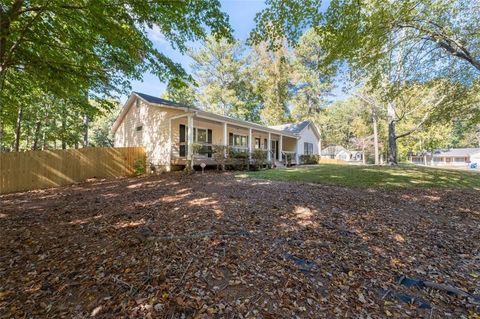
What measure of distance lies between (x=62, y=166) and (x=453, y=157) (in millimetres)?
70730

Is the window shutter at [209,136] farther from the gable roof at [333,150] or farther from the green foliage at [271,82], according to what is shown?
the gable roof at [333,150]

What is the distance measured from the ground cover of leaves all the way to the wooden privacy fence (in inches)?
177

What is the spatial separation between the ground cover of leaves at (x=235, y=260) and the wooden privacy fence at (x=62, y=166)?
4508 millimetres

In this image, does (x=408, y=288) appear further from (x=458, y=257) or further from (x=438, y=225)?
(x=438, y=225)

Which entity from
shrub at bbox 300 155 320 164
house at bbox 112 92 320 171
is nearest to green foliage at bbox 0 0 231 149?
house at bbox 112 92 320 171

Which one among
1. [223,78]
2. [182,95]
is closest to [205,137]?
[182,95]

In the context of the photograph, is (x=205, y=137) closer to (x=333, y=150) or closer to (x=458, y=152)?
(x=333, y=150)

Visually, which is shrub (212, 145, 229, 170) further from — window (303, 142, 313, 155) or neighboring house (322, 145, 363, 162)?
neighboring house (322, 145, 363, 162)

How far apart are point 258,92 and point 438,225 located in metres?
29.8

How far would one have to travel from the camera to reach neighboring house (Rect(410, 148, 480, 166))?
49031 millimetres

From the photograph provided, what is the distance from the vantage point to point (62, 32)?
6922 millimetres

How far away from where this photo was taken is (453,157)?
5362cm

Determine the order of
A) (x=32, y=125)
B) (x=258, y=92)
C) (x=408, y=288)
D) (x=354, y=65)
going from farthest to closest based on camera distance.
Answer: (x=258, y=92), (x=32, y=125), (x=354, y=65), (x=408, y=288)

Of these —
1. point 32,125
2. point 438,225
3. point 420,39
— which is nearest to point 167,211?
point 438,225
